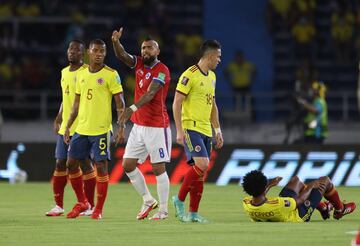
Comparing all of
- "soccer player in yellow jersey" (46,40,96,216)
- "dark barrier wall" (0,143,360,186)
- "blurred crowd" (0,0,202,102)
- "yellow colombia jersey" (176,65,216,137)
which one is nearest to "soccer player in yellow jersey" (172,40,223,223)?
"yellow colombia jersey" (176,65,216,137)

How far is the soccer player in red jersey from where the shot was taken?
1358 centimetres

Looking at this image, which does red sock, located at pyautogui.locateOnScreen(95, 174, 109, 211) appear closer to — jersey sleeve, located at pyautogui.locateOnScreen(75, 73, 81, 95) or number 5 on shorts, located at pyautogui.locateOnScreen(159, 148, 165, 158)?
number 5 on shorts, located at pyautogui.locateOnScreen(159, 148, 165, 158)

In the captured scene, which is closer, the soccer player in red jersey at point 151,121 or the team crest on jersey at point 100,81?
the soccer player in red jersey at point 151,121

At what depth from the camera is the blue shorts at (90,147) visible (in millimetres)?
13953

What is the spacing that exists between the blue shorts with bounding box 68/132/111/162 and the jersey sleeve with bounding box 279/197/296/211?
248cm

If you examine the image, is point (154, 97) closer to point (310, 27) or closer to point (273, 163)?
point (273, 163)

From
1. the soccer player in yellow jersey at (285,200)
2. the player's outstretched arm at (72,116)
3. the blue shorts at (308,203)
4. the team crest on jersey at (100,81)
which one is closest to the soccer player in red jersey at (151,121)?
the team crest on jersey at (100,81)

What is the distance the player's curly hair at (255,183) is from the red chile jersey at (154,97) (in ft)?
5.50

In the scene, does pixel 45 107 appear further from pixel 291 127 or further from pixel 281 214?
pixel 281 214

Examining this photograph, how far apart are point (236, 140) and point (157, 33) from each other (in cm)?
498

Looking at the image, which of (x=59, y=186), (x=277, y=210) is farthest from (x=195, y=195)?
(x=59, y=186)

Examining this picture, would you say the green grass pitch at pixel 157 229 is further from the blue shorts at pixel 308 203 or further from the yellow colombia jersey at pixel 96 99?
the yellow colombia jersey at pixel 96 99

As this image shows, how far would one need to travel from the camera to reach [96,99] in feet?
46.3

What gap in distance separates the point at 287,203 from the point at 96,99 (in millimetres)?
2942
